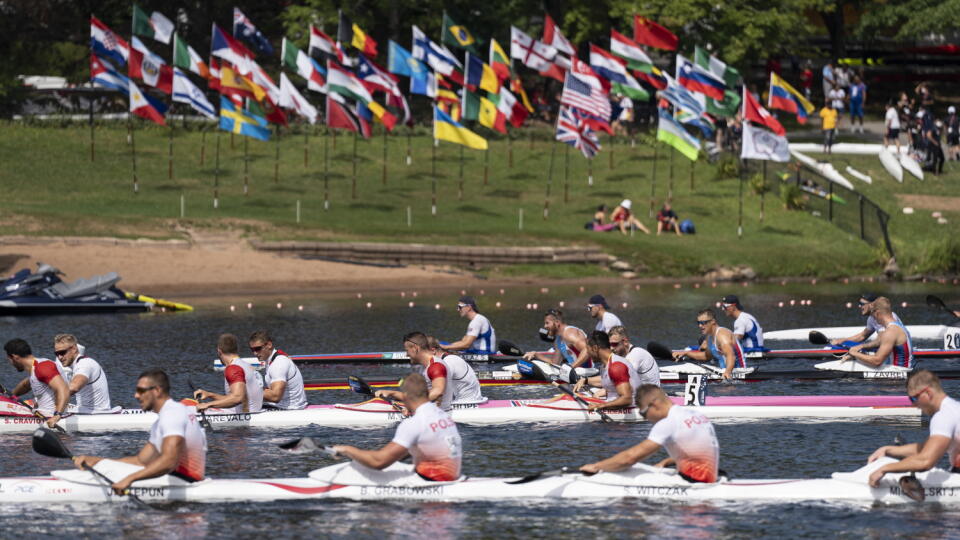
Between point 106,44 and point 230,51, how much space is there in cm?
513

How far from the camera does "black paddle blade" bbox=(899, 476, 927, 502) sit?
19047mm

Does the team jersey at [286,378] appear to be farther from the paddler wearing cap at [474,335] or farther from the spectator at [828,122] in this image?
the spectator at [828,122]

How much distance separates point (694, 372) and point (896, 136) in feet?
121

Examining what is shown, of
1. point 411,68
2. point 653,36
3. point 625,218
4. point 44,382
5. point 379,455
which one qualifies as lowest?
point 379,455

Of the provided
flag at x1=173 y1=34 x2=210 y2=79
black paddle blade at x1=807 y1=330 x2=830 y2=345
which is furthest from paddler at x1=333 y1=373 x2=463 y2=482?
flag at x1=173 y1=34 x2=210 y2=79

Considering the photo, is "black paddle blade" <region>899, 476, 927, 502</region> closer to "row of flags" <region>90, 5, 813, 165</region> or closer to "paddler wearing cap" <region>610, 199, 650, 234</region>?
"row of flags" <region>90, 5, 813, 165</region>

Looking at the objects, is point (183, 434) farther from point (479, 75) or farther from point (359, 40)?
point (359, 40)

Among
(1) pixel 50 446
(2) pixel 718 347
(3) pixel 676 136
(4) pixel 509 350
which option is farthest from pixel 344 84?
(1) pixel 50 446

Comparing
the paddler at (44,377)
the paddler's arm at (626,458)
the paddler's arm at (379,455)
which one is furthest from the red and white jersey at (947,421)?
the paddler at (44,377)

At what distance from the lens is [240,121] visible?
5444 cm

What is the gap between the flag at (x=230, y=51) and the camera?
53.5 m

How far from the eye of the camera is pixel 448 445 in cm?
1931

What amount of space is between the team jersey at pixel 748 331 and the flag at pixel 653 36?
2723cm

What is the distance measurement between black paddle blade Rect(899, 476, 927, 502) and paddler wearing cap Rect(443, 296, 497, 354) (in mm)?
13544
